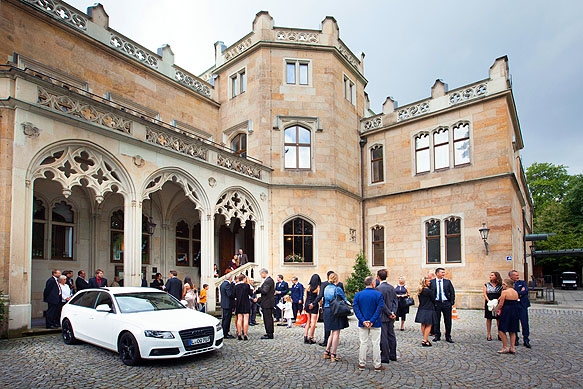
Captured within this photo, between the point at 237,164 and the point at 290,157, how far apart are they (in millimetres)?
3199

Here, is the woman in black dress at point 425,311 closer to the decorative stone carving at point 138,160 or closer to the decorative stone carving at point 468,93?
the decorative stone carving at point 138,160

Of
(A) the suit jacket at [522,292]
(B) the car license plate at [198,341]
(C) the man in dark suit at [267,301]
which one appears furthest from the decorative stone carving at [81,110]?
(A) the suit jacket at [522,292]

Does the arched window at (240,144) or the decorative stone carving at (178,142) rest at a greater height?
the arched window at (240,144)

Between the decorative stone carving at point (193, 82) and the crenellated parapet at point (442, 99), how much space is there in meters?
7.82

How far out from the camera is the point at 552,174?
162 feet

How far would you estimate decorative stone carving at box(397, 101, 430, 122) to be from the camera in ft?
66.9

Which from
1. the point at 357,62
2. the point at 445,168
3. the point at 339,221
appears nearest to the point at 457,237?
the point at 445,168

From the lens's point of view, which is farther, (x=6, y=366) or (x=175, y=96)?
(x=175, y=96)

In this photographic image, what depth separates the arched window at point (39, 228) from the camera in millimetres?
13977

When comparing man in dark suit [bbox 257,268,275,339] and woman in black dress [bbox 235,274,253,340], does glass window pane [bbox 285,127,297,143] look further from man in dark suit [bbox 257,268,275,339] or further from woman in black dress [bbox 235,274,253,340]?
woman in black dress [bbox 235,274,253,340]

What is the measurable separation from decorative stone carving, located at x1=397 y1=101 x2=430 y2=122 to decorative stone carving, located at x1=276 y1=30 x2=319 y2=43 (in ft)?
17.0

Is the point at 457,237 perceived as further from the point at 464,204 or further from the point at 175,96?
the point at 175,96

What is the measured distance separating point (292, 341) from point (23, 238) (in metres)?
6.53

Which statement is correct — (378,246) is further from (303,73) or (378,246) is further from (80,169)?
(80,169)
